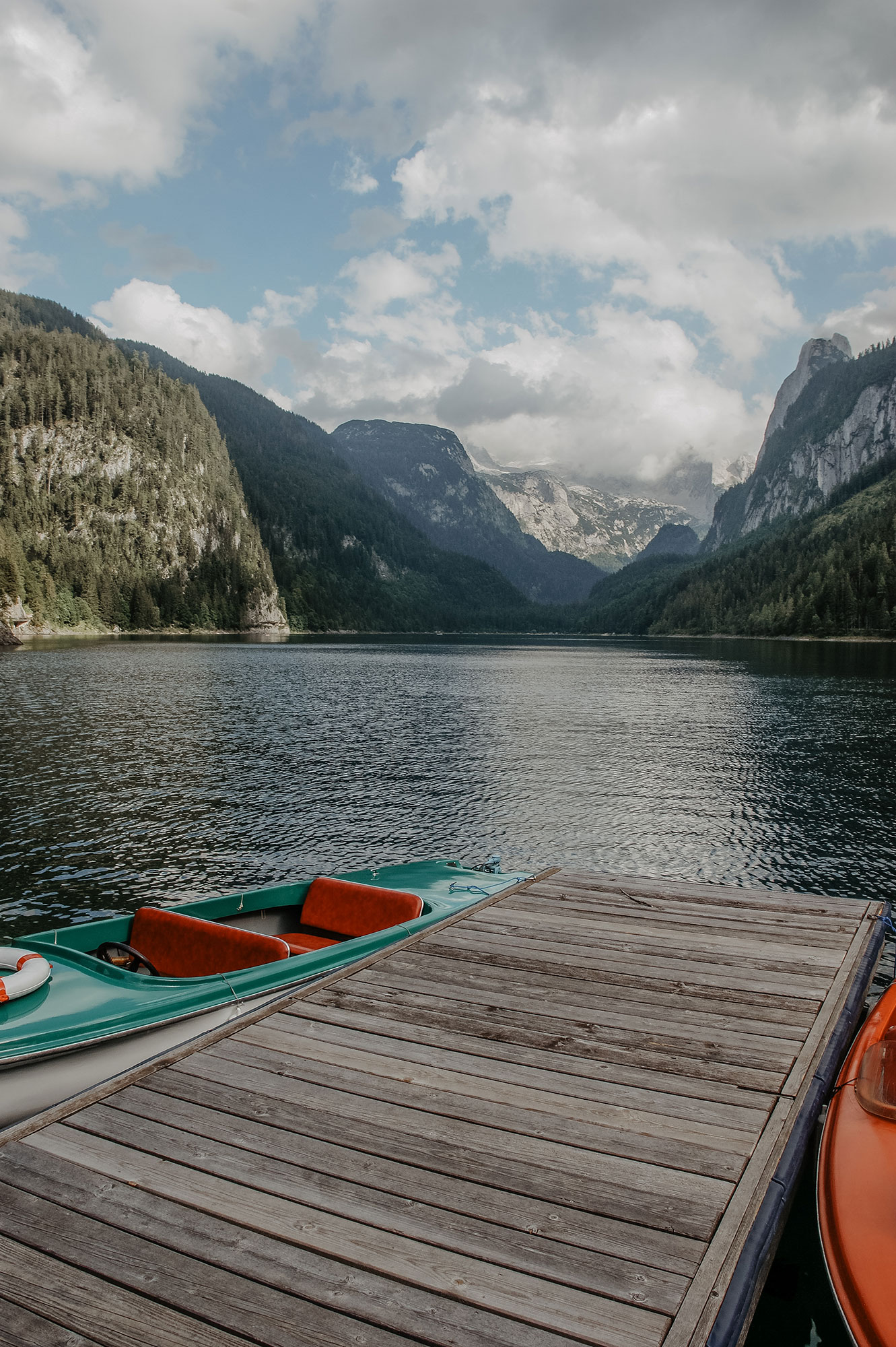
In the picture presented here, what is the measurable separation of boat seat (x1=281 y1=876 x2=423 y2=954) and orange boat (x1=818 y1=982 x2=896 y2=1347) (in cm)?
615

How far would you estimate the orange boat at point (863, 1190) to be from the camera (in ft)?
15.5

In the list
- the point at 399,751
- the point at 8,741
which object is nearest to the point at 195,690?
the point at 8,741

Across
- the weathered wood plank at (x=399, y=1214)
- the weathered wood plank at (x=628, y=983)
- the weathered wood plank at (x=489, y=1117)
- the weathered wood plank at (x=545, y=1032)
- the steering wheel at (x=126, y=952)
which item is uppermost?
the weathered wood plank at (x=399, y=1214)

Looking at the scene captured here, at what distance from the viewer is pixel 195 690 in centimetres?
6638

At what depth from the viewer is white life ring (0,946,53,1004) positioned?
8188 mm

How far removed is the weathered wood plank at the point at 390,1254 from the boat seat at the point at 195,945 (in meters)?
4.07

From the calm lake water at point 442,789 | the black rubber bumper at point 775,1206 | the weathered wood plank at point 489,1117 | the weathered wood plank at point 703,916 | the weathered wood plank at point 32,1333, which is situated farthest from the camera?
the calm lake water at point 442,789

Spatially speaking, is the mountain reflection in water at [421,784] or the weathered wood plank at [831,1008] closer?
the weathered wood plank at [831,1008]

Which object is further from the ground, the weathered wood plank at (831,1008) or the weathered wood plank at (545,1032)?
the weathered wood plank at (545,1032)

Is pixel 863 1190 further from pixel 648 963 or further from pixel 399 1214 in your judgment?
pixel 399 1214

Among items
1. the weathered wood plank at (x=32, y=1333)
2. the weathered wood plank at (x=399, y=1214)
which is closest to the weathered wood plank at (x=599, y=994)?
the weathered wood plank at (x=399, y=1214)

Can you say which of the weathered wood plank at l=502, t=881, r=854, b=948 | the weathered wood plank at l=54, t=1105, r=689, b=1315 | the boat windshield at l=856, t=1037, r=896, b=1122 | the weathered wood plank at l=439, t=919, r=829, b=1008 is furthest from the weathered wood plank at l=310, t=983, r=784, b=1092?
the weathered wood plank at l=502, t=881, r=854, b=948

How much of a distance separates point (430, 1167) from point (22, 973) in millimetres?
5742

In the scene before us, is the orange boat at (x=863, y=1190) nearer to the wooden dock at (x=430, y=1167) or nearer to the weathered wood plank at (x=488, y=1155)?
the wooden dock at (x=430, y=1167)
